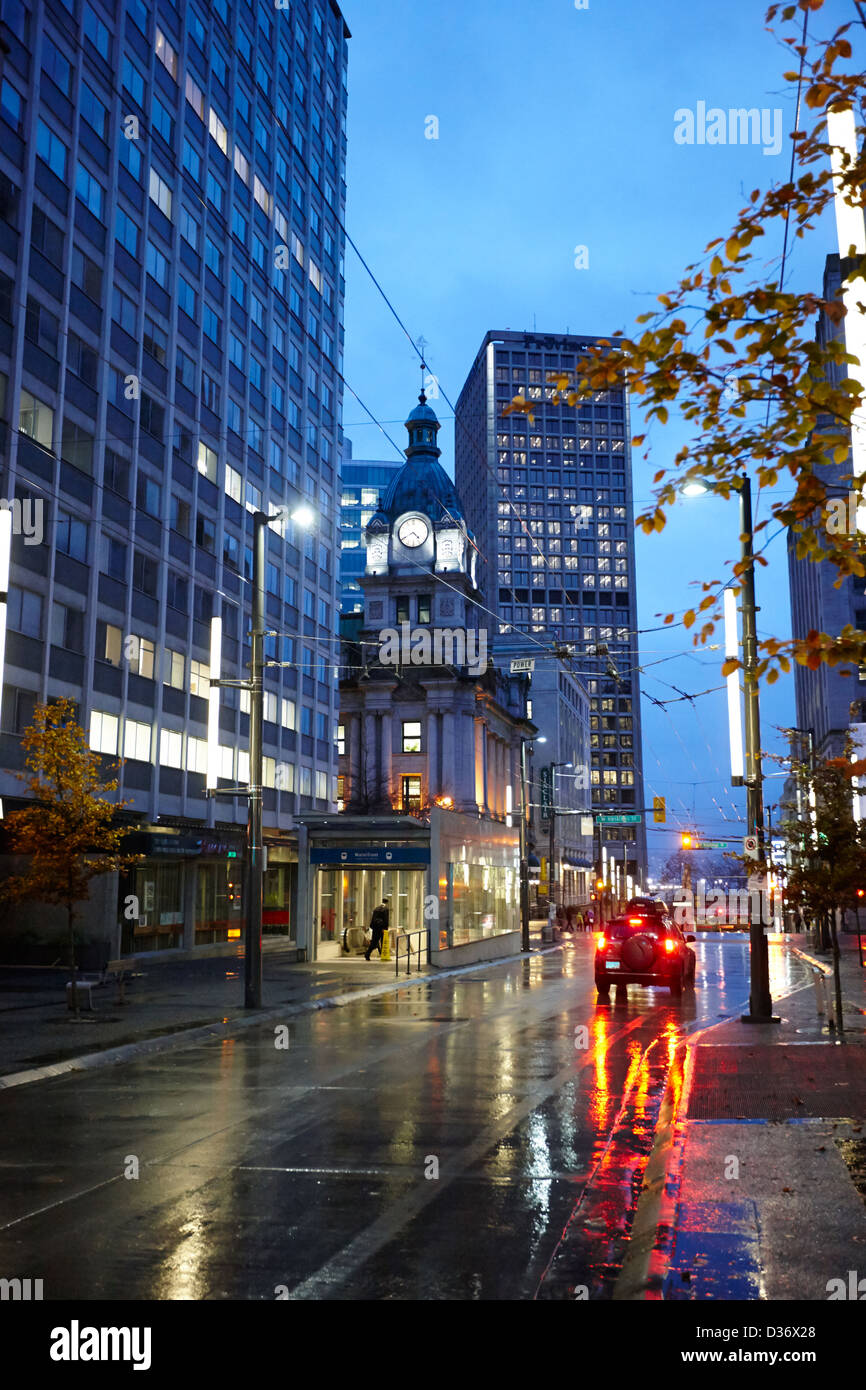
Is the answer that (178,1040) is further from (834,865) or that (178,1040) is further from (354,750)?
(354,750)

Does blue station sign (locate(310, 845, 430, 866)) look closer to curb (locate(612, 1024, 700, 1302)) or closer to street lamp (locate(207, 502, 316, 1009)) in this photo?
street lamp (locate(207, 502, 316, 1009))

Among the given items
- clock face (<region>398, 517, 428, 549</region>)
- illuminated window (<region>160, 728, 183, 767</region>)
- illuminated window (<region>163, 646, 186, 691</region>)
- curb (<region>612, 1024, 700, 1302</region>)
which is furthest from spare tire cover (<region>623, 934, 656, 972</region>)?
clock face (<region>398, 517, 428, 549</region>)

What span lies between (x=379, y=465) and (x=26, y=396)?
148 meters

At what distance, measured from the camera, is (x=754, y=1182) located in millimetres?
7988

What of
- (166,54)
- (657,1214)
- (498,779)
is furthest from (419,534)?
(657,1214)

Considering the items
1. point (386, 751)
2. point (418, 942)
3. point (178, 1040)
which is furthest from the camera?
point (386, 751)

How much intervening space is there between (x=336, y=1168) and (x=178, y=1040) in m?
9.79

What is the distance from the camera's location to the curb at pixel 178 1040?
48.0 ft

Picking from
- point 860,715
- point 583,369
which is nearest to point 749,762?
point 583,369

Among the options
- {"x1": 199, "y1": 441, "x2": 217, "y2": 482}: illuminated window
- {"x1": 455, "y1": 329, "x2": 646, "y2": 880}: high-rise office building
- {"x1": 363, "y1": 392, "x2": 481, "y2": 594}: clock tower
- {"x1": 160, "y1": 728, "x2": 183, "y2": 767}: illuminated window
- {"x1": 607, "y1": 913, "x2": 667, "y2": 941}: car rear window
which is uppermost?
{"x1": 455, "y1": 329, "x2": 646, "y2": 880}: high-rise office building

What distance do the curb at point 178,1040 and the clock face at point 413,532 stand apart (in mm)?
57849

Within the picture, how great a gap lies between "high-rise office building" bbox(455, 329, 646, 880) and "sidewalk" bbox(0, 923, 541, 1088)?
133471 mm

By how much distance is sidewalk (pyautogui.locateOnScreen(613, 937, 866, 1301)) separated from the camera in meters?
6.02
